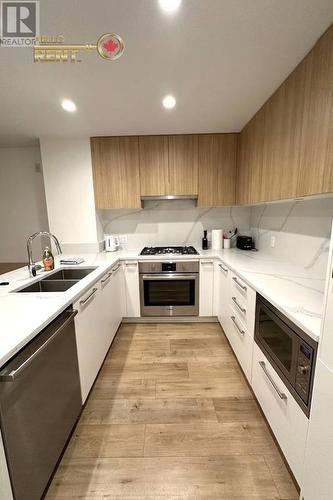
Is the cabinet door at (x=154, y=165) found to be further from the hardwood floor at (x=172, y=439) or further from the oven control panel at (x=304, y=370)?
the oven control panel at (x=304, y=370)

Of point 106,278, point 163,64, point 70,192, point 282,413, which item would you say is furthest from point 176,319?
point 163,64

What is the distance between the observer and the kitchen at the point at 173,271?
0.97m

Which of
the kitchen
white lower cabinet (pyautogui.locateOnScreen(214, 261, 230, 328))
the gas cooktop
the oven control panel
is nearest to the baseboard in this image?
the kitchen

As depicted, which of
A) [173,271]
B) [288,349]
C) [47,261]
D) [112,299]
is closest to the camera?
[288,349]

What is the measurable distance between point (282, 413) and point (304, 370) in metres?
0.39

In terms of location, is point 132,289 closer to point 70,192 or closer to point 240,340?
point 240,340

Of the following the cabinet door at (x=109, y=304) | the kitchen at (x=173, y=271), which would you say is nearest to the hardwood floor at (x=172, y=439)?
the kitchen at (x=173, y=271)

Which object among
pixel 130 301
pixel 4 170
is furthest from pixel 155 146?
pixel 4 170

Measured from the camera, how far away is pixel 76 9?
963 mm

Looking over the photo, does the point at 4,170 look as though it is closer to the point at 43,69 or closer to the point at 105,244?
the point at 105,244

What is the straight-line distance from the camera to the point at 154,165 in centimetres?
260

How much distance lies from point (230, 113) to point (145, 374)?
2.58 metres

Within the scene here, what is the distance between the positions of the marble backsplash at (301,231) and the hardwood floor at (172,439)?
3.74 ft

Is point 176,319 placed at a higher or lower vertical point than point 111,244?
lower
